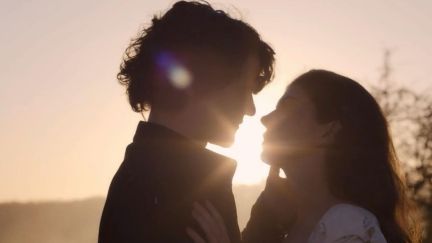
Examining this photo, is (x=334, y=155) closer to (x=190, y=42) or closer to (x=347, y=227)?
(x=347, y=227)

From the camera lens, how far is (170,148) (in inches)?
167

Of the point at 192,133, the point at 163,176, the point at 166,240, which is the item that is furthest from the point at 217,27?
the point at 166,240

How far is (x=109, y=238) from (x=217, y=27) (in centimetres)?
146

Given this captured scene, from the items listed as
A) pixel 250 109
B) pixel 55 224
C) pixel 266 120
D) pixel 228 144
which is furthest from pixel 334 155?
pixel 55 224

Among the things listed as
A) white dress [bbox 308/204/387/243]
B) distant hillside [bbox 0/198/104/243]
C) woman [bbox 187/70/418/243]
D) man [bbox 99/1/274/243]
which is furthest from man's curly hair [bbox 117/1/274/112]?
distant hillside [bbox 0/198/104/243]

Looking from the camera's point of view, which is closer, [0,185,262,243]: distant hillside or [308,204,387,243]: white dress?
[308,204,387,243]: white dress

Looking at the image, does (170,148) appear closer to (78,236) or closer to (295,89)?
(295,89)

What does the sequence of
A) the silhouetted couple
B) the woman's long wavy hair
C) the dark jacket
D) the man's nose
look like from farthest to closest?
1. the woman's long wavy hair
2. the man's nose
3. the silhouetted couple
4. the dark jacket

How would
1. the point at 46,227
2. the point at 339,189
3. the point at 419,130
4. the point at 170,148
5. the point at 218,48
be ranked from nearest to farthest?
the point at 170,148 < the point at 218,48 < the point at 339,189 < the point at 419,130 < the point at 46,227

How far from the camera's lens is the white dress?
4875 mm

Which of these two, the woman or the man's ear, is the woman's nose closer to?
the woman

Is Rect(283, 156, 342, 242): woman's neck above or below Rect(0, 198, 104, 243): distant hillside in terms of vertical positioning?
above

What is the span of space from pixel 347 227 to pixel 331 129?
825mm

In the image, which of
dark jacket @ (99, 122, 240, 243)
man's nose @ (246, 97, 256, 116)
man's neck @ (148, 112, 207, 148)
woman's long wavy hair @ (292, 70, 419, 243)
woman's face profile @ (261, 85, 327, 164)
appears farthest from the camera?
woman's face profile @ (261, 85, 327, 164)
